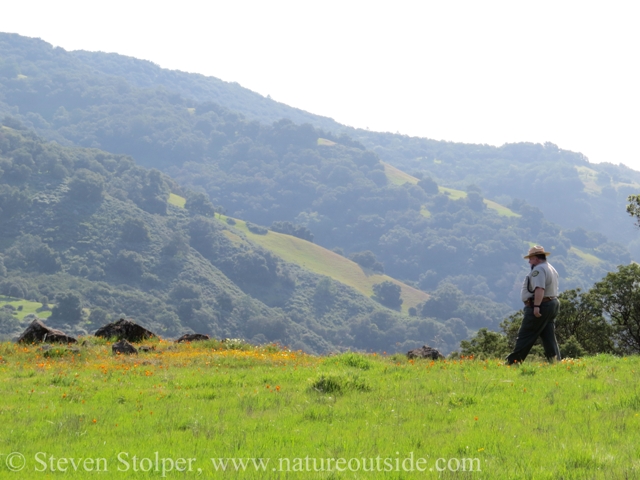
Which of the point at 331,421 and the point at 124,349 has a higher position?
the point at 331,421

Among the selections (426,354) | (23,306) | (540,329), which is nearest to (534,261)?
(540,329)

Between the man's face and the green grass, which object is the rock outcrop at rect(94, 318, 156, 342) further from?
the green grass

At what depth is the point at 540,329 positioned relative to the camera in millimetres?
13133

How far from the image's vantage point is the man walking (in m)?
12.9

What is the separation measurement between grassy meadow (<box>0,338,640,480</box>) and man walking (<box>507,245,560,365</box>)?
2.98 ft

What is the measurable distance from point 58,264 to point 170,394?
6831 inches

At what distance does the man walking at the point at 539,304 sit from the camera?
1291 cm

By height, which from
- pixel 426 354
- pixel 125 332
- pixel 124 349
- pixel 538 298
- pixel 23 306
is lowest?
pixel 23 306

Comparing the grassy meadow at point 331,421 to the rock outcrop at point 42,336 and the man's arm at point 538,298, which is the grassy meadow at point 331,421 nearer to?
the man's arm at point 538,298

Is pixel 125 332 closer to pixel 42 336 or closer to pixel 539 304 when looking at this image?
pixel 42 336

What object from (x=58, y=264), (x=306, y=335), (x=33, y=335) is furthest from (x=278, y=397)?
(x=58, y=264)

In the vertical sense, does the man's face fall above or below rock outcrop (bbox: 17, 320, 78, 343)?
above

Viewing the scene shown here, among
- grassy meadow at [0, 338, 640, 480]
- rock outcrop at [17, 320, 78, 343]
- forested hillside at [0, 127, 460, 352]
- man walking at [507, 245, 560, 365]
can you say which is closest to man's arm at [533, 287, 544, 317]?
Answer: man walking at [507, 245, 560, 365]

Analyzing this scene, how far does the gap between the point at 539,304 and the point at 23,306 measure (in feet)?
469
